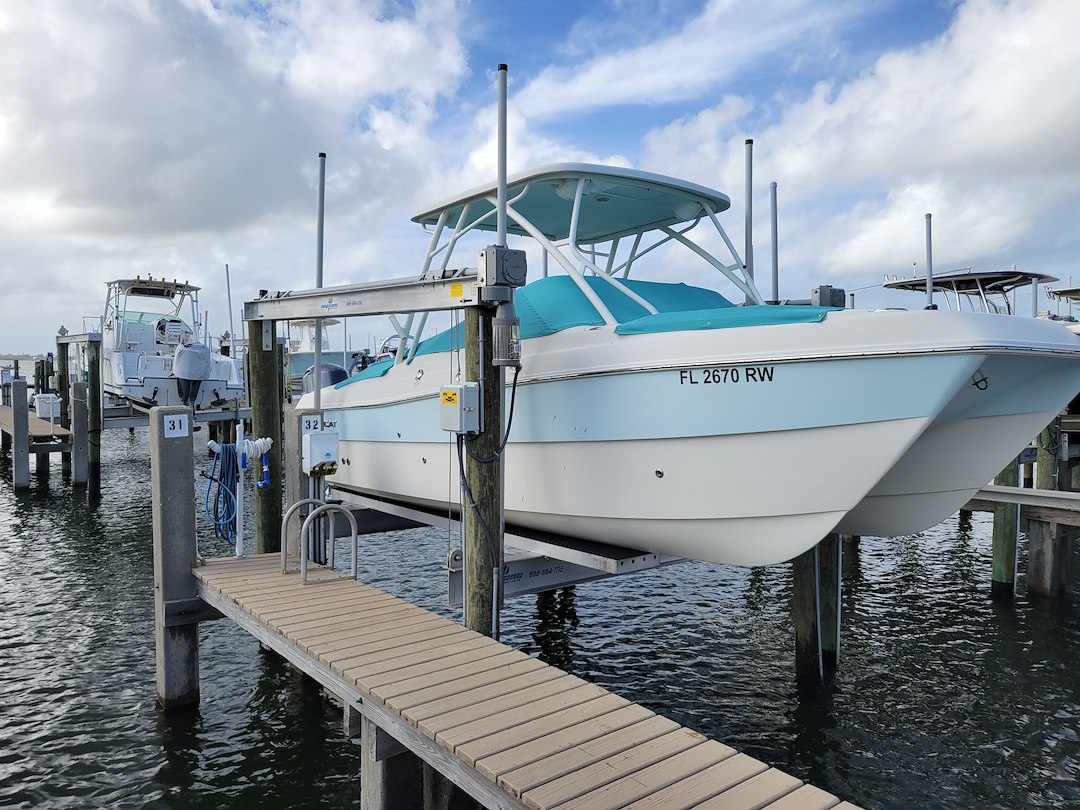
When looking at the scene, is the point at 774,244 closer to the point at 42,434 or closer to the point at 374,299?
the point at 374,299

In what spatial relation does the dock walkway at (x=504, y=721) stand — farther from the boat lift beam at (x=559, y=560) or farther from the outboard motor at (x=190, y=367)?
the outboard motor at (x=190, y=367)

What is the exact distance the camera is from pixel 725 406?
4539 millimetres

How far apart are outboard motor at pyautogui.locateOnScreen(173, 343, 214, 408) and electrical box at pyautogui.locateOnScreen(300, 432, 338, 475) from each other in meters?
11.9

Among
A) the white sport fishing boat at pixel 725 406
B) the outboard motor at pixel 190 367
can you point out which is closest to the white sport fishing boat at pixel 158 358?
the outboard motor at pixel 190 367

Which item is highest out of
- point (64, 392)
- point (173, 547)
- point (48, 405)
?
point (64, 392)

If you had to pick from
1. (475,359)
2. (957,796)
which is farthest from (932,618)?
(475,359)

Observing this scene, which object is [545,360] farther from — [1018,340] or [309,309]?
[1018,340]

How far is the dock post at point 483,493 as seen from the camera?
5.02 meters

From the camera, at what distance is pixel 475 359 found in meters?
5.02

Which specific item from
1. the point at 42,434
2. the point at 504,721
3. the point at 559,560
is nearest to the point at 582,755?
the point at 504,721

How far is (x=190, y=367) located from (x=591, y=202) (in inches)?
513

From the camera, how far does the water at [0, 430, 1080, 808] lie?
201 inches

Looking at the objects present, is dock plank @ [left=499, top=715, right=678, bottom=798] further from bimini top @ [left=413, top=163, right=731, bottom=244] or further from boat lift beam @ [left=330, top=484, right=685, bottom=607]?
bimini top @ [left=413, top=163, right=731, bottom=244]

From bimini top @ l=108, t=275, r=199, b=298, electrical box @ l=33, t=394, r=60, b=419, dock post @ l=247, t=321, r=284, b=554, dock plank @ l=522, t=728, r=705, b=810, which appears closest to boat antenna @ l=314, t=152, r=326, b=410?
dock post @ l=247, t=321, r=284, b=554
